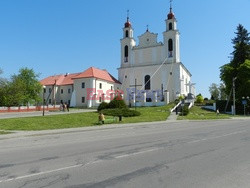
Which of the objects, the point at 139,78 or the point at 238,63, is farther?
the point at 139,78

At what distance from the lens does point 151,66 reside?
64938 millimetres

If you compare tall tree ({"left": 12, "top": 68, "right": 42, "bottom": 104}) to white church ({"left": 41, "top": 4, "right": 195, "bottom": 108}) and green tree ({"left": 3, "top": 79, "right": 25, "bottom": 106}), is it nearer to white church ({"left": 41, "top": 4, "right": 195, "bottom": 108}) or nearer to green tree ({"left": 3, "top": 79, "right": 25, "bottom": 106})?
white church ({"left": 41, "top": 4, "right": 195, "bottom": 108})

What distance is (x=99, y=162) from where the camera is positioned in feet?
25.5

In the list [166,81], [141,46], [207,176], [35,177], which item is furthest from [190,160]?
[141,46]

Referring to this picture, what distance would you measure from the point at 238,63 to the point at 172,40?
16694mm

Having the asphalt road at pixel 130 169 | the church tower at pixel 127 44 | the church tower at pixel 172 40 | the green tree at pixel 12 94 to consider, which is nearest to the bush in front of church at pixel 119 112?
the asphalt road at pixel 130 169

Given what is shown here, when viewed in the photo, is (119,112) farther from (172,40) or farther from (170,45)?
(172,40)

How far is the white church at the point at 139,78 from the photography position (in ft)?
196

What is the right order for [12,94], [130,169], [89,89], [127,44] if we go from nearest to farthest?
[130,169] → [12,94] → [89,89] → [127,44]

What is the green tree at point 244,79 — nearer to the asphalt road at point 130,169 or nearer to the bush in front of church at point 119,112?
the bush in front of church at point 119,112

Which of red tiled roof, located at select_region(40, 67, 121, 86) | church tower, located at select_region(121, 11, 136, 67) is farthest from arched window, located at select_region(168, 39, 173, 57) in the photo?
red tiled roof, located at select_region(40, 67, 121, 86)

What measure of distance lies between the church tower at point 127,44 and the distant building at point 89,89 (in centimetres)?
597

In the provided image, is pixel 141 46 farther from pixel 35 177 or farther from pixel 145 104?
pixel 35 177

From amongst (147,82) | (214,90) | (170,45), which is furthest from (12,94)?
(214,90)
